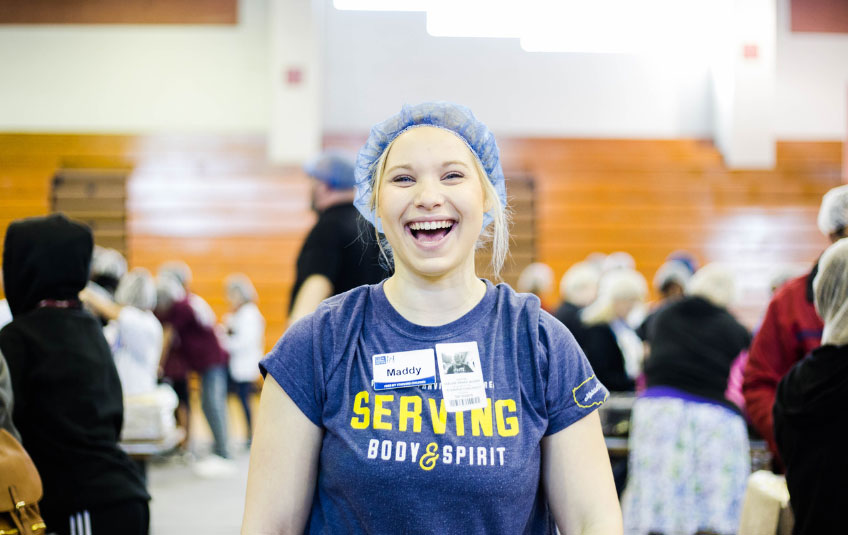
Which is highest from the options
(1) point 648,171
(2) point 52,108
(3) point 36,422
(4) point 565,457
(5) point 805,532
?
(2) point 52,108

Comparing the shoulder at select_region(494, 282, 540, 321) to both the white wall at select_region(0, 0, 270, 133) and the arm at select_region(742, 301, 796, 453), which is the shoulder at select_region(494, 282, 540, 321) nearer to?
the arm at select_region(742, 301, 796, 453)

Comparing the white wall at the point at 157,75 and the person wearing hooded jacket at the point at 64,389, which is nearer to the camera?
the person wearing hooded jacket at the point at 64,389

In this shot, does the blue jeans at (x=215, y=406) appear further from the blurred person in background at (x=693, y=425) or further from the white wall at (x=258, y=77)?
the blurred person in background at (x=693, y=425)

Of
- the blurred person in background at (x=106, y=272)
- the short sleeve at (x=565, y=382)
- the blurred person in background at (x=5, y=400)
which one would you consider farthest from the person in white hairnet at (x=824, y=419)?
the blurred person in background at (x=106, y=272)

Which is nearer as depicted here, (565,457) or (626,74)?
(565,457)

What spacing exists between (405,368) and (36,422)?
1.26 meters

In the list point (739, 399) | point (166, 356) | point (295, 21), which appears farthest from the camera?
point (295, 21)

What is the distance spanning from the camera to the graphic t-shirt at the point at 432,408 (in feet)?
4.11

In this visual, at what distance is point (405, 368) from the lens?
1326 millimetres

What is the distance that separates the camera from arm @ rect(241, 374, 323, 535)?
1.32 meters

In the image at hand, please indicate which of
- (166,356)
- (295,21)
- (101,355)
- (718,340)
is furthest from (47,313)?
(295,21)

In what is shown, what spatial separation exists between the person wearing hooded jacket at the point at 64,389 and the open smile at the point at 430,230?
123cm

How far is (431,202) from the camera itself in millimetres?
1337

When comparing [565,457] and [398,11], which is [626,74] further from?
[565,457]
